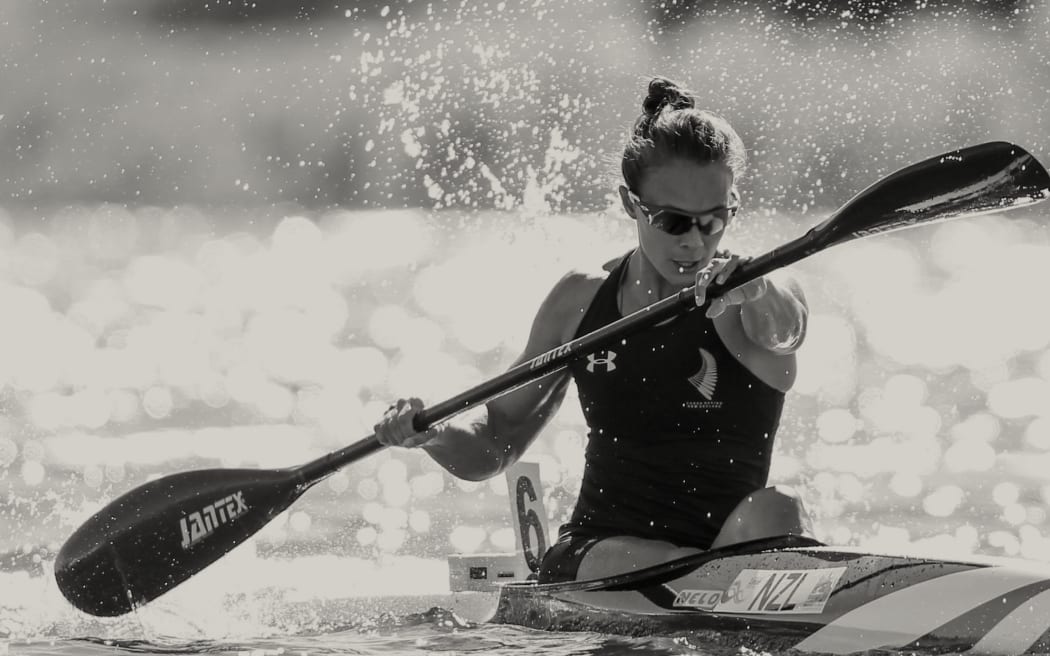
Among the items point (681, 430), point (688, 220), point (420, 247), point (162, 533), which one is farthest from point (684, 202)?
point (420, 247)

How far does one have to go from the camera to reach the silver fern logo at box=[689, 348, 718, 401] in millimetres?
5062

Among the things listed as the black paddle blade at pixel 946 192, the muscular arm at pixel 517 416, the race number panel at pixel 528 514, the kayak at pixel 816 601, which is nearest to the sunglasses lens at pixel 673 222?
the black paddle blade at pixel 946 192

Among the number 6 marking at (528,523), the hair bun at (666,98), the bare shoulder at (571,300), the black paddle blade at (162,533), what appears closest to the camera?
the hair bun at (666,98)

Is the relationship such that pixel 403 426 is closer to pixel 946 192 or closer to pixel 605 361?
pixel 605 361

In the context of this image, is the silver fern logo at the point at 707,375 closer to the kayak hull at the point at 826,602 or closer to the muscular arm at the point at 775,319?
the muscular arm at the point at 775,319

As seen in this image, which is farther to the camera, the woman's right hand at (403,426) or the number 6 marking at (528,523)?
the number 6 marking at (528,523)

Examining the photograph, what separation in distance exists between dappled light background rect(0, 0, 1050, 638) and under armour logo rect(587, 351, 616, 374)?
0.52 m

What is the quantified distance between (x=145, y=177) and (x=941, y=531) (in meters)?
25.2

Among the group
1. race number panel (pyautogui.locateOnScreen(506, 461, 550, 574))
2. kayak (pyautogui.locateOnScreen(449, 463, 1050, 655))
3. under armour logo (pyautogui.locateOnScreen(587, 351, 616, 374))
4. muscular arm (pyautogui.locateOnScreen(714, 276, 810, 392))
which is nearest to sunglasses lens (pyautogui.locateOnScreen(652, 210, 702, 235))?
muscular arm (pyautogui.locateOnScreen(714, 276, 810, 392))

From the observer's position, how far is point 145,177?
3153 centimetres

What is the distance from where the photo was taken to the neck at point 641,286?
5258mm

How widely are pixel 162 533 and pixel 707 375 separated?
86.8 inches

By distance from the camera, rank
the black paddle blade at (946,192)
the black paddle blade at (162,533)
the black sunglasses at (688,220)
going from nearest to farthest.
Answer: the black paddle blade at (946,192) → the black sunglasses at (688,220) → the black paddle blade at (162,533)

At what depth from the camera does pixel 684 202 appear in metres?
4.86
